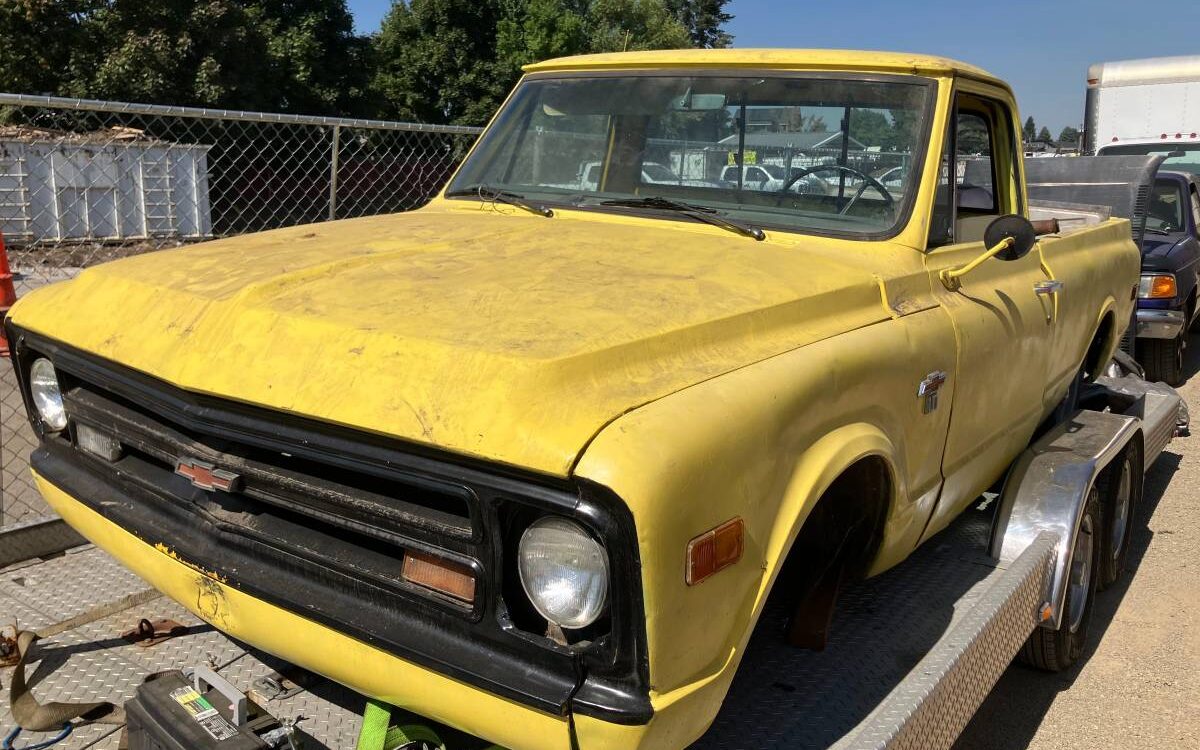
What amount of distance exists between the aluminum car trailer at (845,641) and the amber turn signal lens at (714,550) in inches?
22.9

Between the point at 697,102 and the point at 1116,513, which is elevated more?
the point at 697,102

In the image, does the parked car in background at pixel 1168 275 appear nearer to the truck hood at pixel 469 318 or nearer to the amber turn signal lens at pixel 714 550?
the truck hood at pixel 469 318

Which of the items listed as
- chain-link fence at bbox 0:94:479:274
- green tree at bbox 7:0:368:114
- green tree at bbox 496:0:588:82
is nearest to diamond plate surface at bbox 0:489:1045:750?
chain-link fence at bbox 0:94:479:274

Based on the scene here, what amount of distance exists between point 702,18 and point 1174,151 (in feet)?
183

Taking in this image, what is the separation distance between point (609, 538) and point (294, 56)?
29.9 m

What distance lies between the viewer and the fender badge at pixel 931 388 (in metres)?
2.72

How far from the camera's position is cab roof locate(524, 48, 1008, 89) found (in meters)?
3.27

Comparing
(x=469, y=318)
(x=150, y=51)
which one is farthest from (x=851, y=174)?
(x=150, y=51)

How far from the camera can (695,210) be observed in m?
3.24

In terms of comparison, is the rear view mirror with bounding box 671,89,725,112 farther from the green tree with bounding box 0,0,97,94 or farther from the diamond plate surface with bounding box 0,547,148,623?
the green tree with bounding box 0,0,97,94

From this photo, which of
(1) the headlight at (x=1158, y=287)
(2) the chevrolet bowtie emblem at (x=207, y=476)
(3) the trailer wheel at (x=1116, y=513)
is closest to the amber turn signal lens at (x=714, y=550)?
(2) the chevrolet bowtie emblem at (x=207, y=476)

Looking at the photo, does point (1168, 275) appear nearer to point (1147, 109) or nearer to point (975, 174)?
point (975, 174)

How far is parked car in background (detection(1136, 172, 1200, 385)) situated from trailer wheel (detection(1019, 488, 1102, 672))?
4.74m

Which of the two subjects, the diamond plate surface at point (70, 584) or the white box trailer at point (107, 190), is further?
the white box trailer at point (107, 190)
